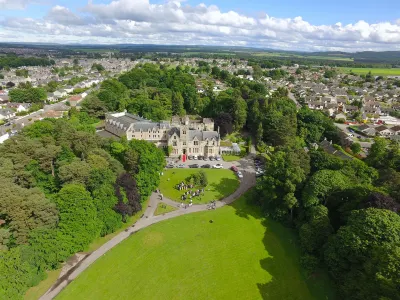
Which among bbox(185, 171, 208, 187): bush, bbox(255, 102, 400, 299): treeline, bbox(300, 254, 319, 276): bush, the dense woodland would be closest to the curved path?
the dense woodland

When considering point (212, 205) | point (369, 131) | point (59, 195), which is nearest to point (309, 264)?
point (212, 205)

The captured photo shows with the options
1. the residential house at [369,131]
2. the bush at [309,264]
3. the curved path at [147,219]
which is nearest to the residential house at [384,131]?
the residential house at [369,131]

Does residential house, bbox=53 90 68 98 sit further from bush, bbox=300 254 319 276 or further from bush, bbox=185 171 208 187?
bush, bbox=300 254 319 276

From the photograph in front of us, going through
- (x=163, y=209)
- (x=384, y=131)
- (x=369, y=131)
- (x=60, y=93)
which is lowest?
(x=163, y=209)

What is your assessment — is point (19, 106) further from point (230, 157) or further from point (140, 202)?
point (140, 202)

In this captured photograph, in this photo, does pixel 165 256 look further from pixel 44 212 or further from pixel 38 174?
pixel 38 174
